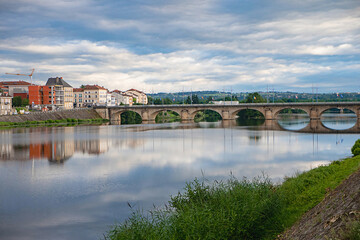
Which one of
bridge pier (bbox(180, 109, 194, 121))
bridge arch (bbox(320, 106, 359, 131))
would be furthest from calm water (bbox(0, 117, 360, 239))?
bridge pier (bbox(180, 109, 194, 121))

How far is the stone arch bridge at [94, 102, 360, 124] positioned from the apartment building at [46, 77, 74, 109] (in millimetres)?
19338

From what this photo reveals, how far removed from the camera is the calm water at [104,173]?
14266 mm

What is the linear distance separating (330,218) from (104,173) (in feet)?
53.9

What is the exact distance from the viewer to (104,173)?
75.5 ft

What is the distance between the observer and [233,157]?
28.7 meters

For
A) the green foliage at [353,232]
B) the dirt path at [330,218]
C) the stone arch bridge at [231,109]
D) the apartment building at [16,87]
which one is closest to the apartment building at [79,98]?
the apartment building at [16,87]

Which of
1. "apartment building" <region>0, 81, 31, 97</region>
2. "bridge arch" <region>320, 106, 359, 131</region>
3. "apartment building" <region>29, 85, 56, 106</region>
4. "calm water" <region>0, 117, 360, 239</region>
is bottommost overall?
"calm water" <region>0, 117, 360, 239</region>

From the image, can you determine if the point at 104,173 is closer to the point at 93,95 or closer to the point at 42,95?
the point at 42,95

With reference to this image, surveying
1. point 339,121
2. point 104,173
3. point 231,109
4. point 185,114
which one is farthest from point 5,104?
point 339,121

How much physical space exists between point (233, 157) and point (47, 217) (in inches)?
670

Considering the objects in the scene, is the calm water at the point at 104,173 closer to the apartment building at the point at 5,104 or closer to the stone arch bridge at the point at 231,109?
the stone arch bridge at the point at 231,109

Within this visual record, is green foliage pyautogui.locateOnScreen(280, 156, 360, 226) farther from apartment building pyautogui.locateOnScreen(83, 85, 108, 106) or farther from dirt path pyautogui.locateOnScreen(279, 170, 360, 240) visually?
apartment building pyautogui.locateOnScreen(83, 85, 108, 106)

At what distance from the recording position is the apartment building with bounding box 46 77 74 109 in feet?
369

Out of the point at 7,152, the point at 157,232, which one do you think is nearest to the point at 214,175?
the point at 157,232
